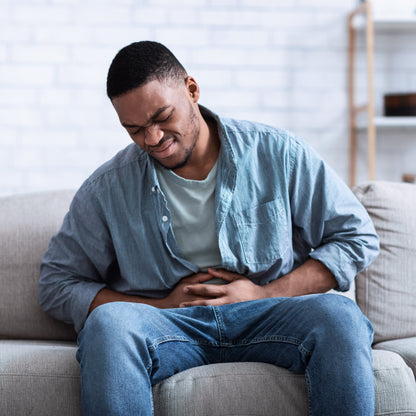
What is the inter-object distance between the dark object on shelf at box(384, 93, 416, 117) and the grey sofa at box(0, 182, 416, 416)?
0.86 meters

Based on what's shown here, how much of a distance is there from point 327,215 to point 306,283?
18 cm

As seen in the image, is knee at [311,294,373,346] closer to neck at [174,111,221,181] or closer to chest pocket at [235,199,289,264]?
chest pocket at [235,199,289,264]

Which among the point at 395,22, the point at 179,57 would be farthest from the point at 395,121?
the point at 179,57

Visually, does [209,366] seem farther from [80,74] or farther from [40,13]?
[40,13]

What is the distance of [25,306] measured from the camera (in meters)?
1.67

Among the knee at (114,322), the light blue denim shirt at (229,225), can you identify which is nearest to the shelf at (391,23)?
the light blue denim shirt at (229,225)

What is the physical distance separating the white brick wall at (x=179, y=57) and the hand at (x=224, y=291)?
Result: 1.36 metres

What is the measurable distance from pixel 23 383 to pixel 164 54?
0.82 m

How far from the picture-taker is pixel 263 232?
1504 mm

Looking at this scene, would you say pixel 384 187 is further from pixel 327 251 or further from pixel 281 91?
pixel 281 91

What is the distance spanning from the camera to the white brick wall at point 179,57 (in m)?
2.65

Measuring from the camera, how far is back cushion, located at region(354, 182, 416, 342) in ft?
5.49

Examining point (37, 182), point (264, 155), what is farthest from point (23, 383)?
point (37, 182)

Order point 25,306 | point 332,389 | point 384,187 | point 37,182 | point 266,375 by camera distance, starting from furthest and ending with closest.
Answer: point 37,182 < point 384,187 < point 25,306 < point 266,375 < point 332,389
